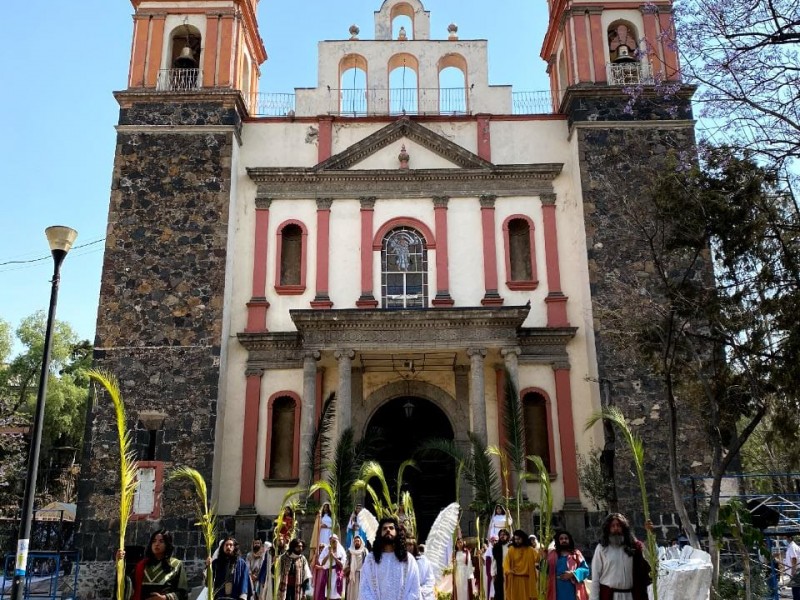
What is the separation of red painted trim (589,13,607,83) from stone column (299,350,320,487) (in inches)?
401

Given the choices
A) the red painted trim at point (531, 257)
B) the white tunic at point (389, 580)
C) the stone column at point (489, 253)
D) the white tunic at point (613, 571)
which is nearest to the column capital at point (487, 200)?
the stone column at point (489, 253)

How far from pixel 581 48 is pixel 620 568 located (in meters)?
15.9

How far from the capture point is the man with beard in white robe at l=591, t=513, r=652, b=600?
7688 mm

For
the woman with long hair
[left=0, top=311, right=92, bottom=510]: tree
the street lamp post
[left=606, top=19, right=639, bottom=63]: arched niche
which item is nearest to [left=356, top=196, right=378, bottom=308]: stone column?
[left=606, top=19, right=639, bottom=63]: arched niche

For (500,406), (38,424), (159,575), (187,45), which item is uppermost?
(187,45)

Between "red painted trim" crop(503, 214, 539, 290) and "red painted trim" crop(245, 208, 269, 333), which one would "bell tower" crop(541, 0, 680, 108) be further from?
"red painted trim" crop(245, 208, 269, 333)

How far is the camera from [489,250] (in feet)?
63.4

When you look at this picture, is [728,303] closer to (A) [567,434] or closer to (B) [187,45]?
(A) [567,434]

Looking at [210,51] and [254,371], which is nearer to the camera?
[254,371]

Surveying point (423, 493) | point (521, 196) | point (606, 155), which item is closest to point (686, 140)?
point (606, 155)

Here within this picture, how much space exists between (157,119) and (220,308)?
5297 mm

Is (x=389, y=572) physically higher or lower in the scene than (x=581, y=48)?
lower

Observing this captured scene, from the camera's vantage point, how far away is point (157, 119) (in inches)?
774

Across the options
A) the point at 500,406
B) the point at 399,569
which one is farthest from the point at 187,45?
the point at 399,569
